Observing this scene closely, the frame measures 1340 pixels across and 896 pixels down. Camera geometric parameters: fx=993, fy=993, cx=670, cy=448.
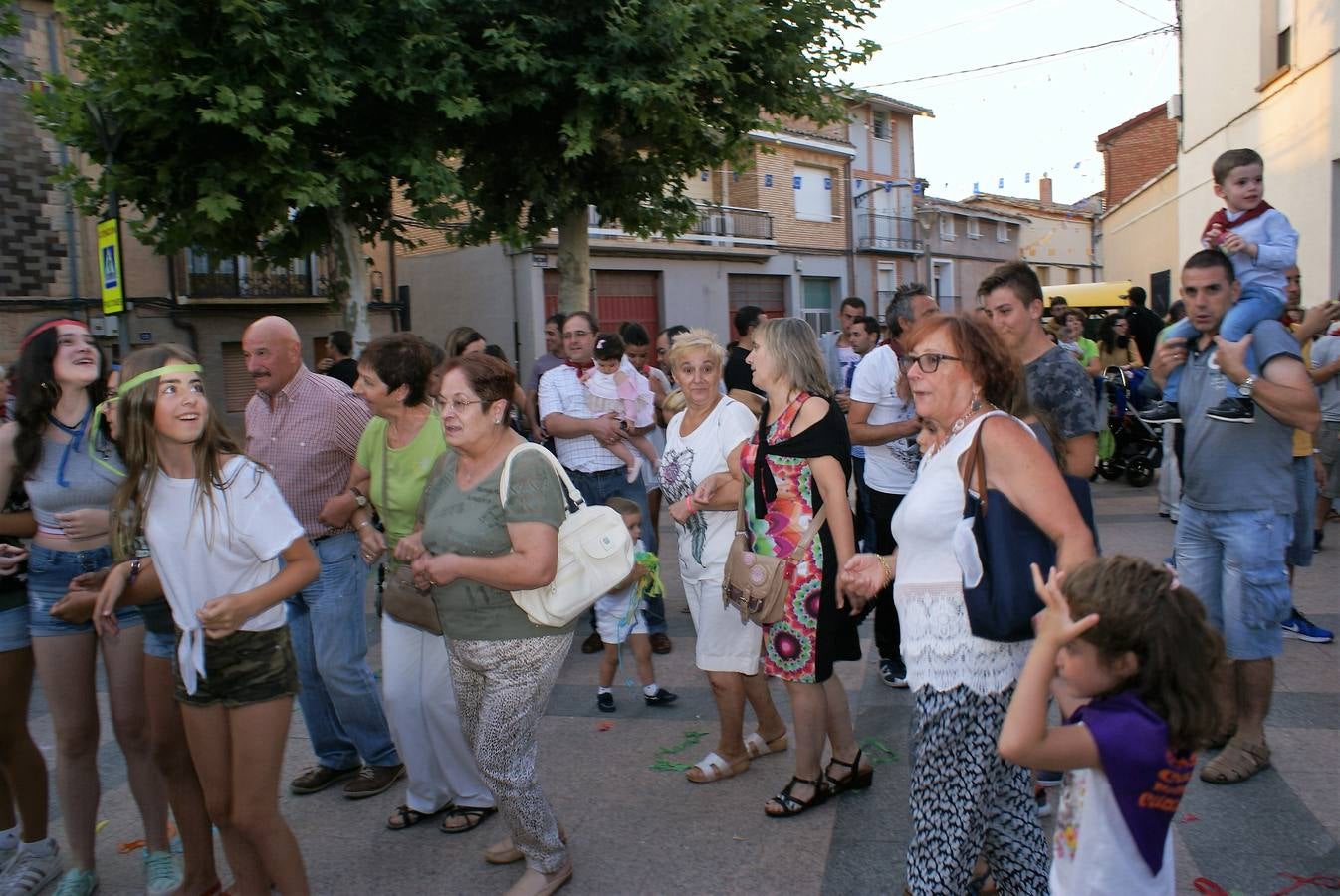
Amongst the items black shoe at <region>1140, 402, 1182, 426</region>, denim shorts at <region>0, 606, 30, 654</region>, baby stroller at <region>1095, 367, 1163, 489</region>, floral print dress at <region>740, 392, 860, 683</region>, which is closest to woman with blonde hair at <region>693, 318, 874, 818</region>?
floral print dress at <region>740, 392, 860, 683</region>

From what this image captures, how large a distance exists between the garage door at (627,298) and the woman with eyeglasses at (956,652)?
865 inches

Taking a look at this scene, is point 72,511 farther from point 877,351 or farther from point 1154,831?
point 877,351

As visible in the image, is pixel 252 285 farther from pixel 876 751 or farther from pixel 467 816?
pixel 876 751

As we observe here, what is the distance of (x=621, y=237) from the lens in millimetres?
24875

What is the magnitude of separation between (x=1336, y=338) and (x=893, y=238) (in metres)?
29.2

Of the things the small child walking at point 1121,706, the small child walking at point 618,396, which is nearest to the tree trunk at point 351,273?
the small child walking at point 618,396

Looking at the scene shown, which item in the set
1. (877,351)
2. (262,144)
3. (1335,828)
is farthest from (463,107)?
(1335,828)

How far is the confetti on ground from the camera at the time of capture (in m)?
4.14

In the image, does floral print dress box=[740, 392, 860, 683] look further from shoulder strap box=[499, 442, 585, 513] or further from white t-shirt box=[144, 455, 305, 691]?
white t-shirt box=[144, 455, 305, 691]

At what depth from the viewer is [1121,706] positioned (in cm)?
195

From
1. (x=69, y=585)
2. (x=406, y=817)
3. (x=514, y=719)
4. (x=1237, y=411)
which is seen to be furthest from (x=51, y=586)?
(x=1237, y=411)

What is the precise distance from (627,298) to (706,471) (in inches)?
863

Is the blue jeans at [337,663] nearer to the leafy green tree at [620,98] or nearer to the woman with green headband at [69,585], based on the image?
the woman with green headband at [69,585]

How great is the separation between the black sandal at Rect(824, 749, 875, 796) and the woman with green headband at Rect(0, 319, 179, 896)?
232cm
